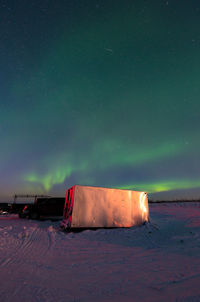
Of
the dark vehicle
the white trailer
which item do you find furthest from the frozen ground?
the dark vehicle

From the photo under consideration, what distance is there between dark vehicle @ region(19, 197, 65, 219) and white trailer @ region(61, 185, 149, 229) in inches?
185

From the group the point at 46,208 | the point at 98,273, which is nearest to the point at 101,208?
the point at 98,273

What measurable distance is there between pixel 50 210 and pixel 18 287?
1161 centimetres

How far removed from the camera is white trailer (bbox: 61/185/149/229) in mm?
8562

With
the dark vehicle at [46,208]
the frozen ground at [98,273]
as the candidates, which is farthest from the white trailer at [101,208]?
the dark vehicle at [46,208]

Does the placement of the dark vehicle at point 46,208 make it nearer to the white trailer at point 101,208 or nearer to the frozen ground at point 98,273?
the white trailer at point 101,208

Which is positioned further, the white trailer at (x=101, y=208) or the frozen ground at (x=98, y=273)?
the white trailer at (x=101, y=208)

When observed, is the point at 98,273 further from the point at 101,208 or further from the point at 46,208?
the point at 46,208

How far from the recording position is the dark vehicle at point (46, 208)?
45.3ft

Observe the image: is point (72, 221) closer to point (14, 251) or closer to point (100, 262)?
point (14, 251)

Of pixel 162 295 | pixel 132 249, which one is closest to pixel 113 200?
pixel 132 249

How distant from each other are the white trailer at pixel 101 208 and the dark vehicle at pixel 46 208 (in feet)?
15.4

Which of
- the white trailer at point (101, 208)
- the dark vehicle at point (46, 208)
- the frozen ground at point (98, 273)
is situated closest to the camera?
the frozen ground at point (98, 273)

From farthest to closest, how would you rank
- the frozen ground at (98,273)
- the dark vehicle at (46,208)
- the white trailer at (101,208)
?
the dark vehicle at (46,208) → the white trailer at (101,208) → the frozen ground at (98,273)
